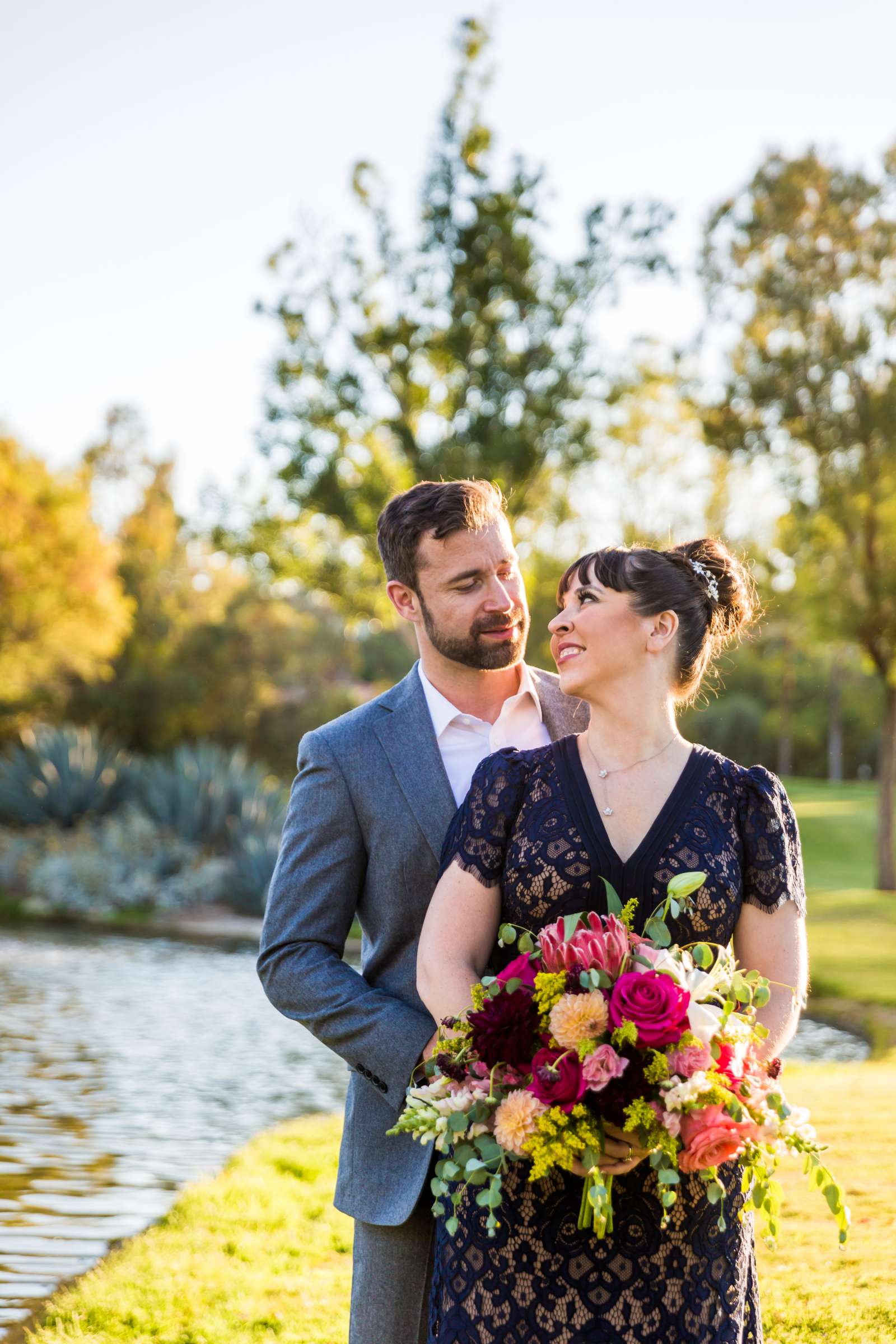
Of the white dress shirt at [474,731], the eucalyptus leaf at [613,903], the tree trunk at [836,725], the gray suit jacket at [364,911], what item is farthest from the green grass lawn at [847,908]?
the eucalyptus leaf at [613,903]

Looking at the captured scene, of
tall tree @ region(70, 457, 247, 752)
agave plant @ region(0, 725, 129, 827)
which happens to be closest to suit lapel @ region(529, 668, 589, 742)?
agave plant @ region(0, 725, 129, 827)

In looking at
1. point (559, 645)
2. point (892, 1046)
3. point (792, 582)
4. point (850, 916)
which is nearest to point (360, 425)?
point (792, 582)

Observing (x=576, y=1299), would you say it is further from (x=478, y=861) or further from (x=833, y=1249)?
(x=833, y=1249)

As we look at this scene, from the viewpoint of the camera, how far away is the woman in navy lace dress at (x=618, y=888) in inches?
86.9

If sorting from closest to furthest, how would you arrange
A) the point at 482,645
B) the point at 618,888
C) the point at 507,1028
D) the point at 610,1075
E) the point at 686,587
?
the point at 610,1075, the point at 507,1028, the point at 618,888, the point at 686,587, the point at 482,645

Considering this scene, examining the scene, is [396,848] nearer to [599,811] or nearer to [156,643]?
[599,811]

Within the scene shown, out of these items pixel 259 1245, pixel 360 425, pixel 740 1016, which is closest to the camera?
pixel 740 1016


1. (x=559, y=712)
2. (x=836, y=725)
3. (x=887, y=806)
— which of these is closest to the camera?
(x=559, y=712)

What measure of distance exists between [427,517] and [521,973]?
124 cm

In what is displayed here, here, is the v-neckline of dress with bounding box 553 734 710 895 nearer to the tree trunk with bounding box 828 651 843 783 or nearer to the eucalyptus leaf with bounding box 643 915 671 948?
the eucalyptus leaf with bounding box 643 915 671 948

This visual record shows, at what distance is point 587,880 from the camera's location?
2307 mm

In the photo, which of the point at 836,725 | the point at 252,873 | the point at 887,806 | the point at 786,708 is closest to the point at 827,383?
the point at 887,806

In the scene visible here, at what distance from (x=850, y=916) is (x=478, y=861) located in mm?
16152

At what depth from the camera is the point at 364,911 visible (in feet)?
9.12
